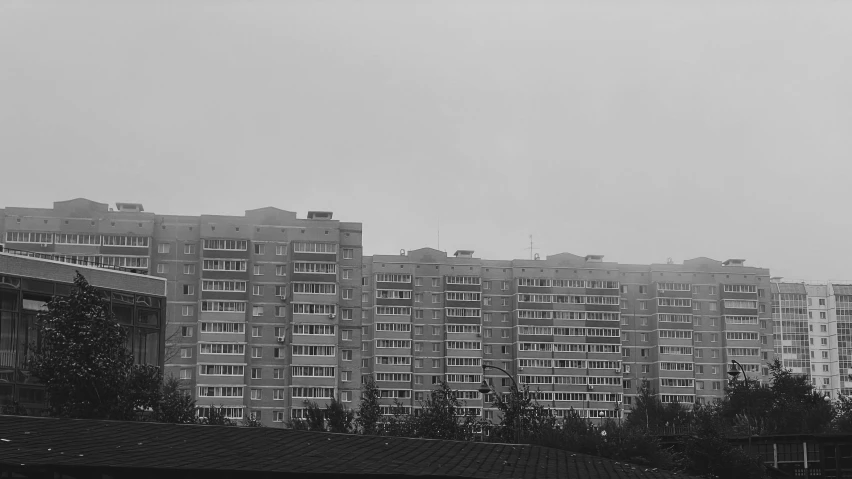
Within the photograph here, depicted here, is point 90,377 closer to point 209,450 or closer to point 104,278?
point 104,278

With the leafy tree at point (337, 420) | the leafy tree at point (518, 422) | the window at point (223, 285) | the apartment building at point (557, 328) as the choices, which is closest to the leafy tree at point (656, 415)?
the apartment building at point (557, 328)

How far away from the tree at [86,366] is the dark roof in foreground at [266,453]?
27.4 m

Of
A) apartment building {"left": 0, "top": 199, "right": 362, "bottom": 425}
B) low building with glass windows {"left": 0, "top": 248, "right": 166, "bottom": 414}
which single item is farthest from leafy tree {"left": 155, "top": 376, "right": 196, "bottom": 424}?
apartment building {"left": 0, "top": 199, "right": 362, "bottom": 425}

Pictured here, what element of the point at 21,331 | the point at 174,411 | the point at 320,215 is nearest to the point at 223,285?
the point at 320,215

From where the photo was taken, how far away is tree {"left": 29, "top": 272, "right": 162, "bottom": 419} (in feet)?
164

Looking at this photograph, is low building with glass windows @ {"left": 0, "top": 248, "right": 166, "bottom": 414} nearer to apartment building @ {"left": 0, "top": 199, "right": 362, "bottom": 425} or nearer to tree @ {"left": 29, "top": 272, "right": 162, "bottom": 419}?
tree @ {"left": 29, "top": 272, "right": 162, "bottom": 419}

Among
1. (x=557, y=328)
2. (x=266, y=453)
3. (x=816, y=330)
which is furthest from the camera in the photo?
(x=816, y=330)

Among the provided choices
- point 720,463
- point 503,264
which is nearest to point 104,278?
point 720,463

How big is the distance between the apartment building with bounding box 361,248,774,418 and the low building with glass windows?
2398 inches

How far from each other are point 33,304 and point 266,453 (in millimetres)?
50477

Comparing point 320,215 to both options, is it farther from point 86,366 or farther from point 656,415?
point 86,366

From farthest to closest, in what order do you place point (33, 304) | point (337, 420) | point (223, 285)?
point (223, 285)
point (337, 420)
point (33, 304)

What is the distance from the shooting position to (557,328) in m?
140

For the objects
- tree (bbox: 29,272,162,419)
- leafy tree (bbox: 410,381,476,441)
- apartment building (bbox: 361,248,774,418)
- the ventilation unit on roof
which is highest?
the ventilation unit on roof
